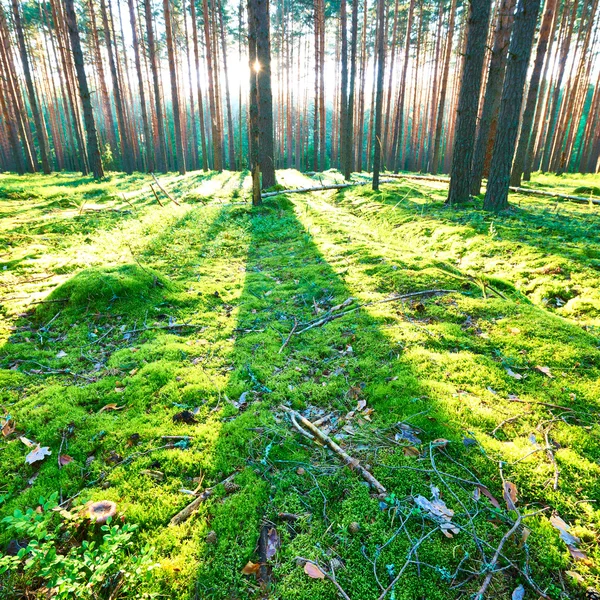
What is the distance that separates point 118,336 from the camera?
14.8 ft

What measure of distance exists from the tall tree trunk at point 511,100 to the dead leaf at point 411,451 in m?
8.33

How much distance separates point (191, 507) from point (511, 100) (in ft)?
34.6

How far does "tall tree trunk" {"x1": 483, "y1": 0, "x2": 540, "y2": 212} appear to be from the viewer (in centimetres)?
777

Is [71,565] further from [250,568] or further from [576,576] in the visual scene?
[576,576]

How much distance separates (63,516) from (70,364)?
87.8 inches

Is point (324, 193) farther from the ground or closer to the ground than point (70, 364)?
farther from the ground

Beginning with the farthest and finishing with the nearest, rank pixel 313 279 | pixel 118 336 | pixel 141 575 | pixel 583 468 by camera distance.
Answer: pixel 313 279 < pixel 118 336 < pixel 583 468 < pixel 141 575

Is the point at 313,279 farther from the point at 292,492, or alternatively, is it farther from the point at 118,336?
the point at 292,492

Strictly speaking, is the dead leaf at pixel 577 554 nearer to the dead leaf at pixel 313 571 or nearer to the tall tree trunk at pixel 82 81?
the dead leaf at pixel 313 571

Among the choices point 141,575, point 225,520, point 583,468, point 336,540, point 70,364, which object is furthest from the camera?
point 70,364

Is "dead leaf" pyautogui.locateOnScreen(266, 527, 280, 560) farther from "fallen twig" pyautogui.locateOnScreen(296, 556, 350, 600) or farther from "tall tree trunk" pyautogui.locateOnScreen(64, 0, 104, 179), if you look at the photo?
"tall tree trunk" pyautogui.locateOnScreen(64, 0, 104, 179)

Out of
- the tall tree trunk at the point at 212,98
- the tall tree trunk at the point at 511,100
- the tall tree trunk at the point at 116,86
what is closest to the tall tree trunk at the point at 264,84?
the tall tree trunk at the point at 511,100

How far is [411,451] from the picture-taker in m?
2.56

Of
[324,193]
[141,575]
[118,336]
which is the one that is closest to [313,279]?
[118,336]
